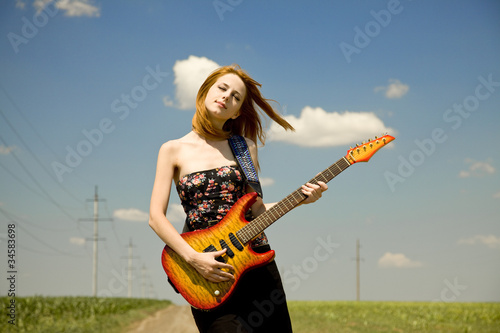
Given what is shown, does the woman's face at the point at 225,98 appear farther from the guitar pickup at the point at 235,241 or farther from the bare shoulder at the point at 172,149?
the guitar pickup at the point at 235,241

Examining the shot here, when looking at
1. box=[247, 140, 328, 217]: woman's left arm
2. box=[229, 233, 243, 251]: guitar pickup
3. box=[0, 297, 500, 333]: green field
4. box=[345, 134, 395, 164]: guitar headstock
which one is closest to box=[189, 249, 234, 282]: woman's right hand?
box=[229, 233, 243, 251]: guitar pickup

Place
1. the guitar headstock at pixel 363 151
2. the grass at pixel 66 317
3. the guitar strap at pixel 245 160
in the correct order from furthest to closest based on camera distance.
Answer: the grass at pixel 66 317 < the guitar headstock at pixel 363 151 < the guitar strap at pixel 245 160

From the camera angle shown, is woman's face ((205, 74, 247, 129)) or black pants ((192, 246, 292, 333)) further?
woman's face ((205, 74, 247, 129))

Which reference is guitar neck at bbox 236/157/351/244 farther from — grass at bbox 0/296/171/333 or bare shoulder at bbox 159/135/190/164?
grass at bbox 0/296/171/333

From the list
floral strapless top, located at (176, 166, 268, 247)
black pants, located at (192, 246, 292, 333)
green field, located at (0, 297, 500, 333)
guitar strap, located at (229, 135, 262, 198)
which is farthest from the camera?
green field, located at (0, 297, 500, 333)

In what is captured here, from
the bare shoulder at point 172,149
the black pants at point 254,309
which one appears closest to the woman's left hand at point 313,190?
the black pants at point 254,309

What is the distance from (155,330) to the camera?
45.1 feet

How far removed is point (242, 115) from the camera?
3.82 meters

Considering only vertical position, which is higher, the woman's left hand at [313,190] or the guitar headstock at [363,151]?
the guitar headstock at [363,151]

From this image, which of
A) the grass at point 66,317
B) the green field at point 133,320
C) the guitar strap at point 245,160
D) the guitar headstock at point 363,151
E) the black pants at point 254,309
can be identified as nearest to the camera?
Result: the black pants at point 254,309

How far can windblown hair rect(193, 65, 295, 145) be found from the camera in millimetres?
3553

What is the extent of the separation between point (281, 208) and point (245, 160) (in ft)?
1.43

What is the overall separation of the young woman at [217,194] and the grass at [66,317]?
374 inches

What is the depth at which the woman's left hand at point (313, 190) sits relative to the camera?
3342mm
